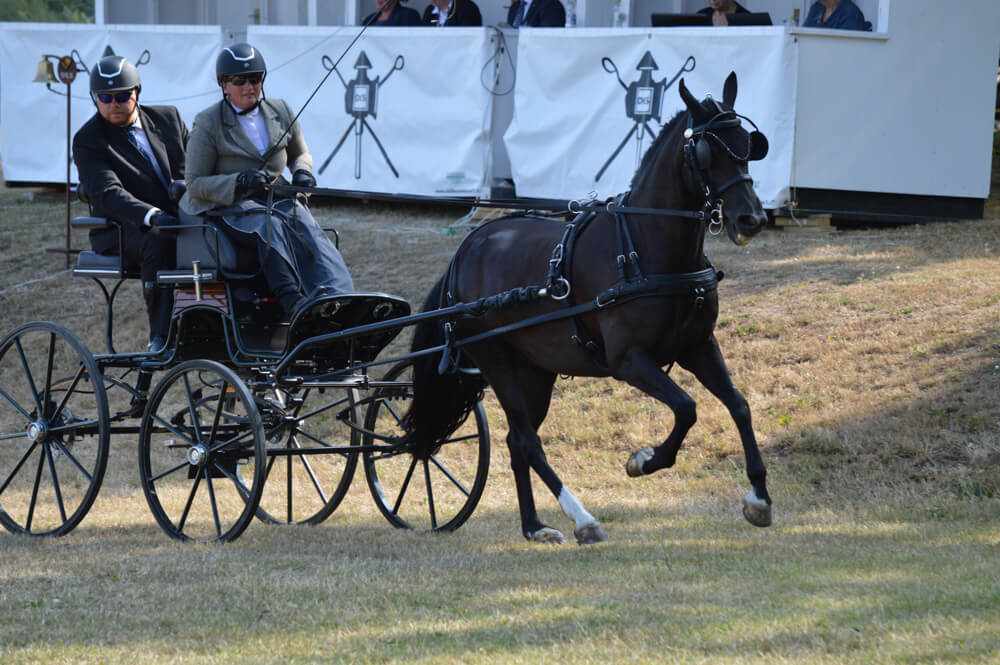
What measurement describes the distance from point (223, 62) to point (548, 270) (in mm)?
2273

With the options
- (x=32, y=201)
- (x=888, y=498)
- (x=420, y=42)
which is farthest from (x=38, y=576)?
(x=32, y=201)

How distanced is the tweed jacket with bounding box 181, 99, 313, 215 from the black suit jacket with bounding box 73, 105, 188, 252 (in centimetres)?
37

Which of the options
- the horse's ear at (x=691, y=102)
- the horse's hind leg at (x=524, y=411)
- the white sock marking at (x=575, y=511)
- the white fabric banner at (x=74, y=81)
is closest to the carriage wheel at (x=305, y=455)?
the horse's hind leg at (x=524, y=411)

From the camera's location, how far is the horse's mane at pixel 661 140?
19.6 ft

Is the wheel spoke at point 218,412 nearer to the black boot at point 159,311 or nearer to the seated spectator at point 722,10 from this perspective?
the black boot at point 159,311

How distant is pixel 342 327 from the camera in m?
7.06

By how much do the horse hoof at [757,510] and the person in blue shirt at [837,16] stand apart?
825cm

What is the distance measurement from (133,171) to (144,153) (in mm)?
176

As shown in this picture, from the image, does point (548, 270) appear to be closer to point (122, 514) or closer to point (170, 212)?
point (170, 212)

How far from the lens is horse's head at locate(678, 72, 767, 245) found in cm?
561

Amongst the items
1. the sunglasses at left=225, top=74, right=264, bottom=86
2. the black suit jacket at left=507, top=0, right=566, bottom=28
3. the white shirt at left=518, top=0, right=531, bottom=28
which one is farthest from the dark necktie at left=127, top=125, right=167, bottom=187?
the white shirt at left=518, top=0, right=531, bottom=28

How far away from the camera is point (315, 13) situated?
710 inches

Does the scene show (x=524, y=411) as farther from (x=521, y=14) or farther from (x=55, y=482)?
(x=521, y=14)

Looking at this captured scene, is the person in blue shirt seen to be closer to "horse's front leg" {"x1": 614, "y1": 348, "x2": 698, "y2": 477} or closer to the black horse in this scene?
the black horse
